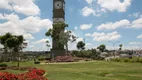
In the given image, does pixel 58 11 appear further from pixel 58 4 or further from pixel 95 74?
pixel 95 74

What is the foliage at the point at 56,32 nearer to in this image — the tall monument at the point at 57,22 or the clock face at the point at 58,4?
the tall monument at the point at 57,22

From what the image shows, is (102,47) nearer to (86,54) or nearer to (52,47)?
(86,54)

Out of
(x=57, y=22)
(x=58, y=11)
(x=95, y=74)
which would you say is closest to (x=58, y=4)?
(x=58, y=11)

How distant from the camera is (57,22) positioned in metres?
75.6

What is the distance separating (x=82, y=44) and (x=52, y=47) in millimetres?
39244

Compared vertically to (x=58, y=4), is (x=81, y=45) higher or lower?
lower

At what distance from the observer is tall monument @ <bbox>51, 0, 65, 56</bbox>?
242 feet

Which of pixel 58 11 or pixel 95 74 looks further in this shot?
pixel 58 11

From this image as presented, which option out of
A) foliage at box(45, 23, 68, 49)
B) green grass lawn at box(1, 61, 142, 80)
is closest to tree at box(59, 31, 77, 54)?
foliage at box(45, 23, 68, 49)

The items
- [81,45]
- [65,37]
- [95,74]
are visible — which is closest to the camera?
[95,74]

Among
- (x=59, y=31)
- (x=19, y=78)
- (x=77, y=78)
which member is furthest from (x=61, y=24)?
(x=19, y=78)

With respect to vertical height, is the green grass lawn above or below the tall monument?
below

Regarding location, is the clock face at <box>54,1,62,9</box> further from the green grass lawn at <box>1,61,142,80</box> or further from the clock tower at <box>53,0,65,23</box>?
the green grass lawn at <box>1,61,142,80</box>

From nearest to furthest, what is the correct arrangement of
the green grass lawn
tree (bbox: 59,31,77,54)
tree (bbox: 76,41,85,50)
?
the green grass lawn, tree (bbox: 59,31,77,54), tree (bbox: 76,41,85,50)
